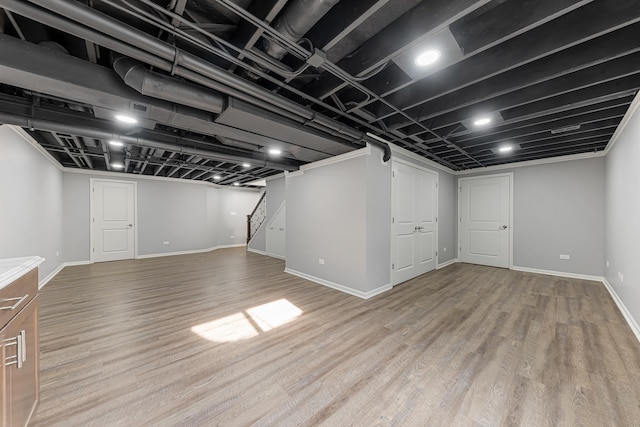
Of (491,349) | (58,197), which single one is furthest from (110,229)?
(491,349)

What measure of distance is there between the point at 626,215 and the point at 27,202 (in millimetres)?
8396

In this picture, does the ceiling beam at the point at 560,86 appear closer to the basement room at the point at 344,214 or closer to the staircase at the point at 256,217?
the basement room at the point at 344,214

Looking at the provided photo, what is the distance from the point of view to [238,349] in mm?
2301

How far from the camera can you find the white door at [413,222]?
4.32 m

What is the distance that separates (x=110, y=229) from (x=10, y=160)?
3.99 meters

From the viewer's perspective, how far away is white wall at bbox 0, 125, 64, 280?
304 centimetres

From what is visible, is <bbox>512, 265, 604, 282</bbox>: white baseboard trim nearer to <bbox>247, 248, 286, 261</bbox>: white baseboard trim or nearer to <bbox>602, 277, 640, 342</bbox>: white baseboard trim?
<bbox>602, 277, 640, 342</bbox>: white baseboard trim

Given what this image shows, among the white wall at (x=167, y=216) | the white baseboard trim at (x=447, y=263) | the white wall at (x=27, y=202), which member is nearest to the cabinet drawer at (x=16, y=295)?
the white wall at (x=27, y=202)

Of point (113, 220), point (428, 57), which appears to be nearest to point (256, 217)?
point (113, 220)

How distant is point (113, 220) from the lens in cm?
667

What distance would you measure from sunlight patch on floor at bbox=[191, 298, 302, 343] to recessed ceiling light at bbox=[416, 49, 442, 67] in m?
2.96

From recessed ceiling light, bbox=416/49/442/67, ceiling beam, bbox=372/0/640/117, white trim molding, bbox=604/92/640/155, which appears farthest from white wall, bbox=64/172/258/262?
white trim molding, bbox=604/92/640/155

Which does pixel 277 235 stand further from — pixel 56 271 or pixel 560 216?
pixel 560 216

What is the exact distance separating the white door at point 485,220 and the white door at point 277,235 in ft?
15.8
